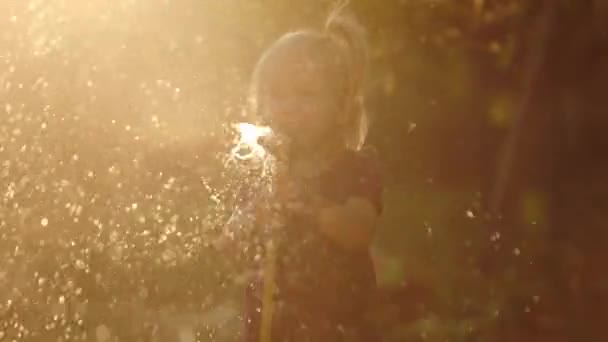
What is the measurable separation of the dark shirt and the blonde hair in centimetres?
17

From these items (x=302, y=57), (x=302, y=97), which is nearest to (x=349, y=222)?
(x=302, y=97)

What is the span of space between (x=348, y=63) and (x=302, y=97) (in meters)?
0.24

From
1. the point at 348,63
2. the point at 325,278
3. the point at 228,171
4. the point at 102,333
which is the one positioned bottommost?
the point at 102,333

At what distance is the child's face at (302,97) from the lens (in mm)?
2324

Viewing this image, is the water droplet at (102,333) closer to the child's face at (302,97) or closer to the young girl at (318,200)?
the young girl at (318,200)

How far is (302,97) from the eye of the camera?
236 centimetres

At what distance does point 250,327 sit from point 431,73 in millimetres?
2799

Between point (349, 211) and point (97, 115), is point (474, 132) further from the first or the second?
point (349, 211)

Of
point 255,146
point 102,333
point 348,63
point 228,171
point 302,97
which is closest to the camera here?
point 302,97

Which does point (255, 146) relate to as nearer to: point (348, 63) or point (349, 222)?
point (348, 63)

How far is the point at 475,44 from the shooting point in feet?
15.6

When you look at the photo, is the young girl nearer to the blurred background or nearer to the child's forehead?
the child's forehead

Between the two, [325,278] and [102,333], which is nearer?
[325,278]

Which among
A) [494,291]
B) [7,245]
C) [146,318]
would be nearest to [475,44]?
[494,291]
